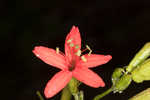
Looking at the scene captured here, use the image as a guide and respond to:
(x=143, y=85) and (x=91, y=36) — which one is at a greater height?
(x=91, y=36)

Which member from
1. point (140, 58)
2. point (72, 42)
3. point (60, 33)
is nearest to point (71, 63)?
point (72, 42)

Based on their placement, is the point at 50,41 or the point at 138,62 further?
the point at 50,41

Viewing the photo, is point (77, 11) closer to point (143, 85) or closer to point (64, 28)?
point (64, 28)

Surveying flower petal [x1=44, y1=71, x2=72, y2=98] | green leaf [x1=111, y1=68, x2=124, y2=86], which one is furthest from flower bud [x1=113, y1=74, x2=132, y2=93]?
flower petal [x1=44, y1=71, x2=72, y2=98]

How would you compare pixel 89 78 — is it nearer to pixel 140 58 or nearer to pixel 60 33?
pixel 140 58

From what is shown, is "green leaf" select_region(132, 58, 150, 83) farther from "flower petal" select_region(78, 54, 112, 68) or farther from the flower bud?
"flower petal" select_region(78, 54, 112, 68)

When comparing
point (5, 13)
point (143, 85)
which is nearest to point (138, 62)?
point (143, 85)

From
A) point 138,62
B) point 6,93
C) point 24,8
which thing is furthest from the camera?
point 24,8
